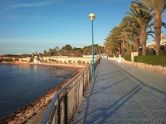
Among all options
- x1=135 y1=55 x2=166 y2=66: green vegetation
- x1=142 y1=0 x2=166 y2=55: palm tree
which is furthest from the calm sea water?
x1=142 y1=0 x2=166 y2=55: palm tree

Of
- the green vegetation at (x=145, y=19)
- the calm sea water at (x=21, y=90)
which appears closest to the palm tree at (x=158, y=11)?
the green vegetation at (x=145, y=19)

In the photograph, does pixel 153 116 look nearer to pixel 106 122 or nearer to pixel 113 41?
pixel 106 122

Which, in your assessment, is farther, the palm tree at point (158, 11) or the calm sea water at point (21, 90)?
the calm sea water at point (21, 90)

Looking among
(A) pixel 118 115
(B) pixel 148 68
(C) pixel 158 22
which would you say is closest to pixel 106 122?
(A) pixel 118 115

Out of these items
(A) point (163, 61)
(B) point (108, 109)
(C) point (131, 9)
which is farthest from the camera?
(C) point (131, 9)

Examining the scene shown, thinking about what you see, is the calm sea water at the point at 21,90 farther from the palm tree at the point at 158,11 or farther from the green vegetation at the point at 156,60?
the palm tree at the point at 158,11

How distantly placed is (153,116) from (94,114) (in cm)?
179

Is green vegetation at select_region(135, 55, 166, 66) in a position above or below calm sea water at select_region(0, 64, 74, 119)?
above

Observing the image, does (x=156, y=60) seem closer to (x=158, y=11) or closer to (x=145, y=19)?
(x=158, y=11)

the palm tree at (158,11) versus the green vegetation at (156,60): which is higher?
the palm tree at (158,11)

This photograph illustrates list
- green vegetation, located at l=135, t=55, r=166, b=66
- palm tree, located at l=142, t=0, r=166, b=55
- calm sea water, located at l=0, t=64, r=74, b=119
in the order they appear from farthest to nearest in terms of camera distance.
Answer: calm sea water, located at l=0, t=64, r=74, b=119 < palm tree, located at l=142, t=0, r=166, b=55 < green vegetation, located at l=135, t=55, r=166, b=66

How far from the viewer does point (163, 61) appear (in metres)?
26.0

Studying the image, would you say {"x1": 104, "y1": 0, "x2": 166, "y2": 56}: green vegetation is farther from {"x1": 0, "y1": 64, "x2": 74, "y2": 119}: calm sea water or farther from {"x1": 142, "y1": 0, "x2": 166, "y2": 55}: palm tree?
{"x1": 0, "y1": 64, "x2": 74, "y2": 119}: calm sea water

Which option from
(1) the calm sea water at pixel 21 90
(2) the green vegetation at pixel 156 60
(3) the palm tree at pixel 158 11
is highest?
(3) the palm tree at pixel 158 11
